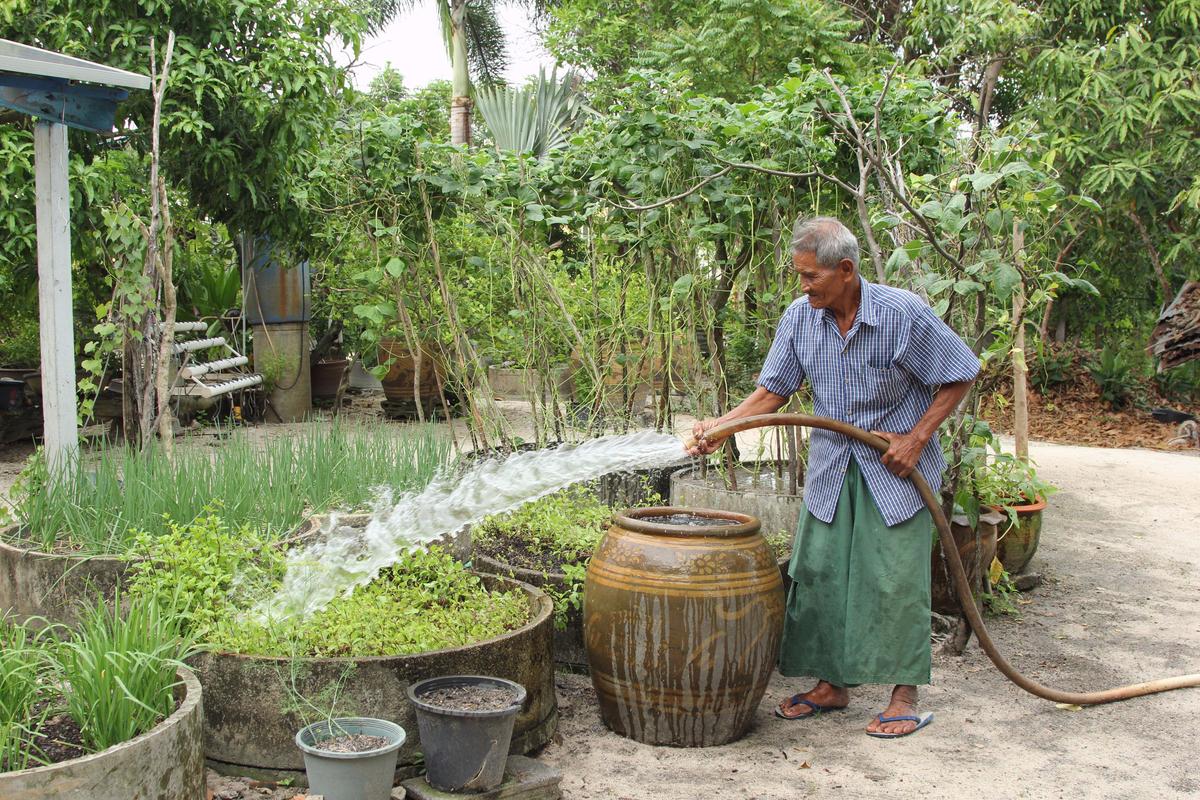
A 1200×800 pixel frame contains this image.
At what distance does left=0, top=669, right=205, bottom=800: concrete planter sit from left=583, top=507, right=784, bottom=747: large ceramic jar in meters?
1.24

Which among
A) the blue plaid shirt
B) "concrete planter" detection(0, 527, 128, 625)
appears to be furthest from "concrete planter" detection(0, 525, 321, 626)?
the blue plaid shirt

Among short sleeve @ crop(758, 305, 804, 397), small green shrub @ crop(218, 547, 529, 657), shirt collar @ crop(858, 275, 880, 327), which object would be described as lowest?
small green shrub @ crop(218, 547, 529, 657)

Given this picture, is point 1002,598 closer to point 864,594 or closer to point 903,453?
point 864,594

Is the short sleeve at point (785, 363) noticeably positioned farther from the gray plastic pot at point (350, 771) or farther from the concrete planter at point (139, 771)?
the concrete planter at point (139, 771)

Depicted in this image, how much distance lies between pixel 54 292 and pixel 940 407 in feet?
11.6

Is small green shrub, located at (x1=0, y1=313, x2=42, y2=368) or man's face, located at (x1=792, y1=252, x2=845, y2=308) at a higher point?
man's face, located at (x1=792, y1=252, x2=845, y2=308)

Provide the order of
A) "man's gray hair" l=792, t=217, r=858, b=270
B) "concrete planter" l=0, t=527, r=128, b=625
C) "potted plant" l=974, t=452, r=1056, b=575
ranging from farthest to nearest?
"potted plant" l=974, t=452, r=1056, b=575 → "concrete planter" l=0, t=527, r=128, b=625 → "man's gray hair" l=792, t=217, r=858, b=270

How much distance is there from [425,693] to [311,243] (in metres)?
Result: 6.45

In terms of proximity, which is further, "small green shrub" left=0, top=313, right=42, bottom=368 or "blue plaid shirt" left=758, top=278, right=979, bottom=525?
"small green shrub" left=0, top=313, right=42, bottom=368

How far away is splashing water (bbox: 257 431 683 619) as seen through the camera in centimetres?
335

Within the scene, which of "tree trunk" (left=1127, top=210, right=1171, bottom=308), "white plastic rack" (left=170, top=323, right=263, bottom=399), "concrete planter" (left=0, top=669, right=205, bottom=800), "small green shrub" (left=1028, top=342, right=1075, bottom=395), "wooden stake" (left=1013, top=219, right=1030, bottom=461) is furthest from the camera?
"small green shrub" (left=1028, top=342, right=1075, bottom=395)

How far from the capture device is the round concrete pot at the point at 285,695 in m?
2.93

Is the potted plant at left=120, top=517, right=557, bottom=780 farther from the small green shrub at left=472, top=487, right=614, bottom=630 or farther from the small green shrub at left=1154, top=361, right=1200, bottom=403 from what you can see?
the small green shrub at left=1154, top=361, right=1200, bottom=403

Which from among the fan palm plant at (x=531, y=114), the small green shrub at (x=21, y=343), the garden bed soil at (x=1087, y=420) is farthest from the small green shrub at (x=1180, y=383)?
the small green shrub at (x=21, y=343)
